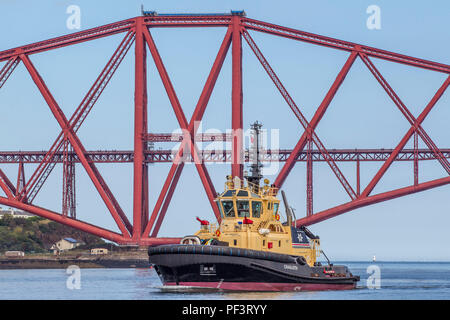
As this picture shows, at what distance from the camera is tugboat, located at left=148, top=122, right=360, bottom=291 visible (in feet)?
185

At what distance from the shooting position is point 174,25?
10338 cm

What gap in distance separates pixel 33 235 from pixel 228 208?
346ft

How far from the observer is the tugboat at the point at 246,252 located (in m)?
56.4

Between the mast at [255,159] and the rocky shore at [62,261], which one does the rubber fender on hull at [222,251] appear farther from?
the rocky shore at [62,261]

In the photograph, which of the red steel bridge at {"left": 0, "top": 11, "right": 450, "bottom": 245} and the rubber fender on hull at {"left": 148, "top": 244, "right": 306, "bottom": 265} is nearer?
the rubber fender on hull at {"left": 148, "top": 244, "right": 306, "bottom": 265}

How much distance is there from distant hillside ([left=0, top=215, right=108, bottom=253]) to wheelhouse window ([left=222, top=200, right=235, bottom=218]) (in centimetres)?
8937

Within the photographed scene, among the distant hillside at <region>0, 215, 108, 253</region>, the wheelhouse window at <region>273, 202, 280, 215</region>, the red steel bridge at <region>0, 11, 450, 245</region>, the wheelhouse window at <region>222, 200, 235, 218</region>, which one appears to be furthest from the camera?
the distant hillside at <region>0, 215, 108, 253</region>

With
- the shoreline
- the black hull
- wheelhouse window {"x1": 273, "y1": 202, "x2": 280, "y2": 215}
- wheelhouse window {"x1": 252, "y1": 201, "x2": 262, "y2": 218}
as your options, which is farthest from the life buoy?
the shoreline

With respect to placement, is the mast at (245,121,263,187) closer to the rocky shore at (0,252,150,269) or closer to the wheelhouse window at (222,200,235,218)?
the wheelhouse window at (222,200,235,218)
